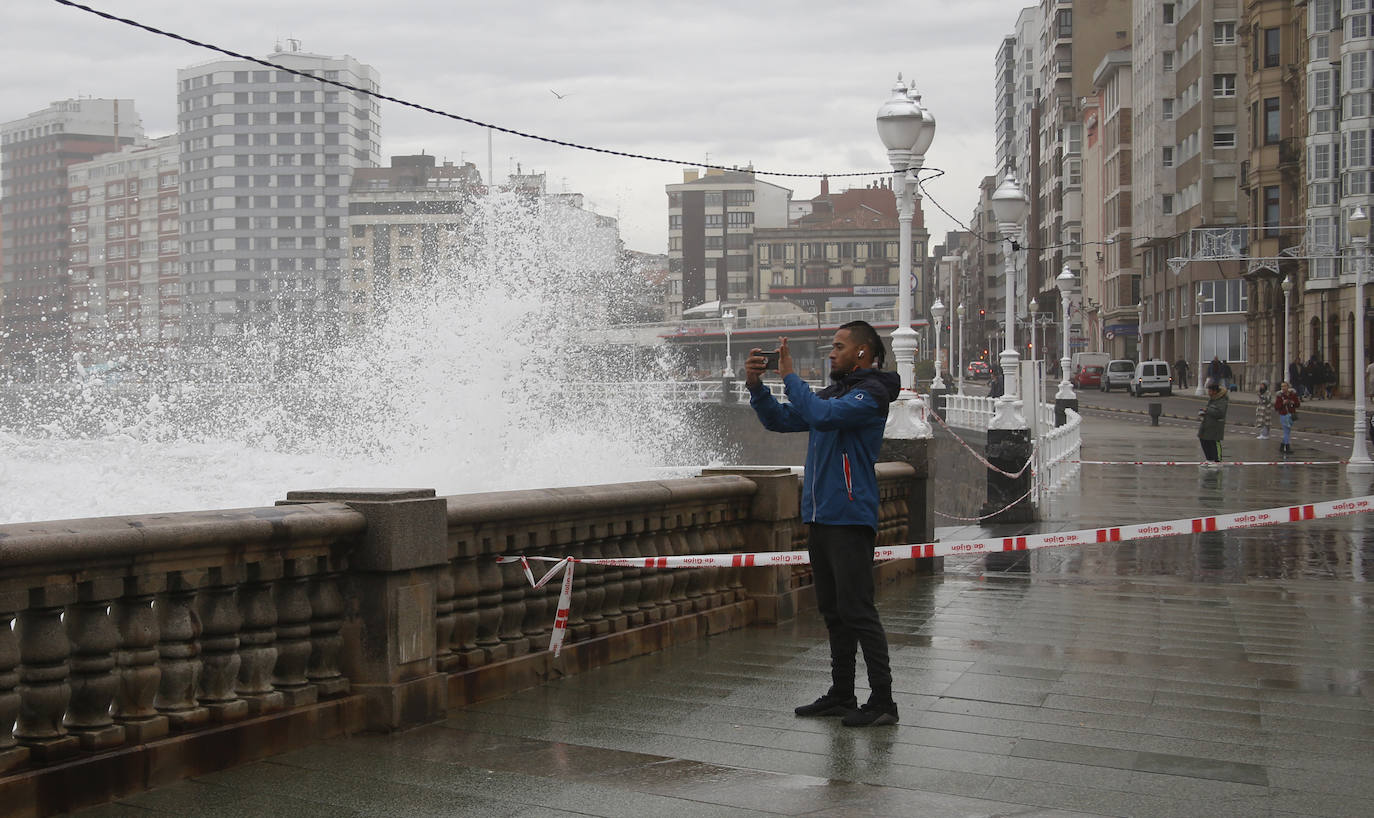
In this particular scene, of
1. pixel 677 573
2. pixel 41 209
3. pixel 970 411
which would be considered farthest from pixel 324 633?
pixel 41 209

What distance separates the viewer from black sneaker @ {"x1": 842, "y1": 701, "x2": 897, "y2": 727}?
230 inches

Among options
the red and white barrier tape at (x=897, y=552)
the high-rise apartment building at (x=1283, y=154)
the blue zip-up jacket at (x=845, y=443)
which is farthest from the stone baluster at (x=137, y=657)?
the high-rise apartment building at (x=1283, y=154)

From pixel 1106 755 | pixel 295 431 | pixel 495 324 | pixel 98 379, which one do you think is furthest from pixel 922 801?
pixel 98 379

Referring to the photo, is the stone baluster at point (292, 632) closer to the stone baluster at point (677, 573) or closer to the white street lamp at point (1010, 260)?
the stone baluster at point (677, 573)

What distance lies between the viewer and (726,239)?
535 feet

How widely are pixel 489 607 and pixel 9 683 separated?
2378 mm

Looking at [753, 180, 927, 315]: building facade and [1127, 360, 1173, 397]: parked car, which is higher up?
[753, 180, 927, 315]: building facade

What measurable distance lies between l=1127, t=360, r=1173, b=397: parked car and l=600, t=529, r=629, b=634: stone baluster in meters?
60.7

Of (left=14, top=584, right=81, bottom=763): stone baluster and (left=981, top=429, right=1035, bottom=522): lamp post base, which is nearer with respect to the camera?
(left=14, top=584, right=81, bottom=763): stone baluster

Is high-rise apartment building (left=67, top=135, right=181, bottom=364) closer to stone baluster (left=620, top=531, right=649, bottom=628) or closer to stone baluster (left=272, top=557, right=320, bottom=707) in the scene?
stone baluster (left=620, top=531, right=649, bottom=628)

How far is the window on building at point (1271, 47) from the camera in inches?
2414

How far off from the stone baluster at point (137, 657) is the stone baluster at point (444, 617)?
1388 millimetres

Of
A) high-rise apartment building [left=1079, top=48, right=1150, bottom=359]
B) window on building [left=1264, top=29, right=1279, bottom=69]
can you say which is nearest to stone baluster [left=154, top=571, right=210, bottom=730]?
window on building [left=1264, top=29, right=1279, bottom=69]

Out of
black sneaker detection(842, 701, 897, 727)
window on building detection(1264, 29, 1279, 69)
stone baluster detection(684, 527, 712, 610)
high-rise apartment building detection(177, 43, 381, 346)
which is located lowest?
black sneaker detection(842, 701, 897, 727)
